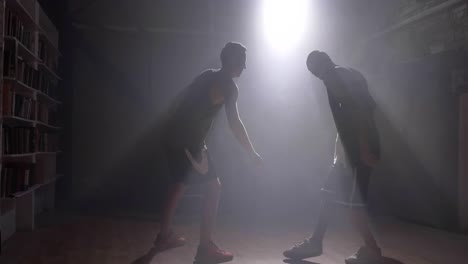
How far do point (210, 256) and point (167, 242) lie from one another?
395 millimetres

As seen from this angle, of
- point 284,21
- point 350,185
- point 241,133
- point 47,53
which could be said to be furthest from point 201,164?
point 284,21

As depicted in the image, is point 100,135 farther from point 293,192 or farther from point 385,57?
point 385,57

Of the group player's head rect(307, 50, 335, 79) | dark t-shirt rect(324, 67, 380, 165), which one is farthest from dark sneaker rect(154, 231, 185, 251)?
player's head rect(307, 50, 335, 79)

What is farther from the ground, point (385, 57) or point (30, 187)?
point (385, 57)

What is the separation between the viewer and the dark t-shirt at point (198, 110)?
2.99 meters

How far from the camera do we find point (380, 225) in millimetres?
A: 4625

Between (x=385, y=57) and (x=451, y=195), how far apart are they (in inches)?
74.9

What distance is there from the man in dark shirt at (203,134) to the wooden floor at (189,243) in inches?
8.9

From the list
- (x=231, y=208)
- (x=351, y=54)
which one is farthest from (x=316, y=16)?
(x=231, y=208)

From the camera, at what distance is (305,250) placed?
10.4ft

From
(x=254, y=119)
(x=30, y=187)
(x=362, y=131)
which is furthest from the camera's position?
(x=254, y=119)

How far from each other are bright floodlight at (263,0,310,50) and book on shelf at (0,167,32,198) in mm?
3970

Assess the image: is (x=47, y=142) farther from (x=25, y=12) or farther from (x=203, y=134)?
(x=203, y=134)

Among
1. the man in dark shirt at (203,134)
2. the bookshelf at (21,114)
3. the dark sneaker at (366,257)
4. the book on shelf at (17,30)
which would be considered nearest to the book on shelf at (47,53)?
the bookshelf at (21,114)
